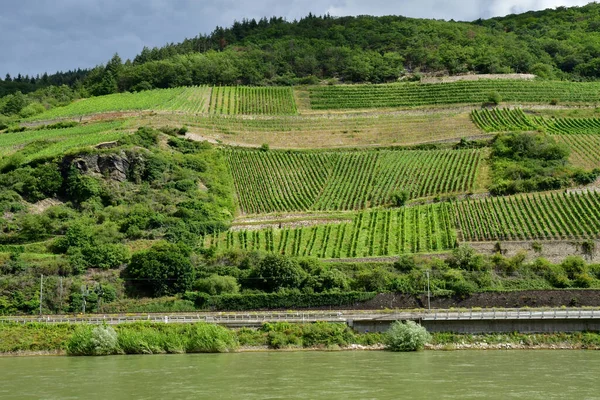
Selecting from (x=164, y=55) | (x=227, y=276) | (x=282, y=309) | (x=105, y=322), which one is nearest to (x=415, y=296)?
(x=282, y=309)

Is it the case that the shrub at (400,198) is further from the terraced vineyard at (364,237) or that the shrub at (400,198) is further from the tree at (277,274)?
the tree at (277,274)

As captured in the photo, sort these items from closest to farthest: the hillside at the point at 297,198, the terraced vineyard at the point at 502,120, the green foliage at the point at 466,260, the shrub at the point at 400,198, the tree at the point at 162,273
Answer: the hillside at the point at 297,198 → the tree at the point at 162,273 → the green foliage at the point at 466,260 → the shrub at the point at 400,198 → the terraced vineyard at the point at 502,120

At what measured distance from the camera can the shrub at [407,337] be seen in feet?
133

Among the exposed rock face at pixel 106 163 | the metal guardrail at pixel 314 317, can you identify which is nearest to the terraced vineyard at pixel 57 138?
the exposed rock face at pixel 106 163

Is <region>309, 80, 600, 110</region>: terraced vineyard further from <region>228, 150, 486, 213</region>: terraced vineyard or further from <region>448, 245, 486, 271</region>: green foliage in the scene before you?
<region>448, 245, 486, 271</region>: green foliage

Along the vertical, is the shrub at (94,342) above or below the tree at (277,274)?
below

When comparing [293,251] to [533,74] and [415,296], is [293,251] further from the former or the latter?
[533,74]

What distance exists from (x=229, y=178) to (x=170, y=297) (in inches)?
1250

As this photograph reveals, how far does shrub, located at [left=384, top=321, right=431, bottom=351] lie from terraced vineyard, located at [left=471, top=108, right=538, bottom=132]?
5833 centimetres

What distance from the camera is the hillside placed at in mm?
53062

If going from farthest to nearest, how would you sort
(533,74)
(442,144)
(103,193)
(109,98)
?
1. (533,74)
2. (109,98)
3. (442,144)
4. (103,193)

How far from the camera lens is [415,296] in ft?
165

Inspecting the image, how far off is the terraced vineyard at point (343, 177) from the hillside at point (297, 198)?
308 millimetres

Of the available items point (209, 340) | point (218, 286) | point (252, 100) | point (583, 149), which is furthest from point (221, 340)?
point (252, 100)
